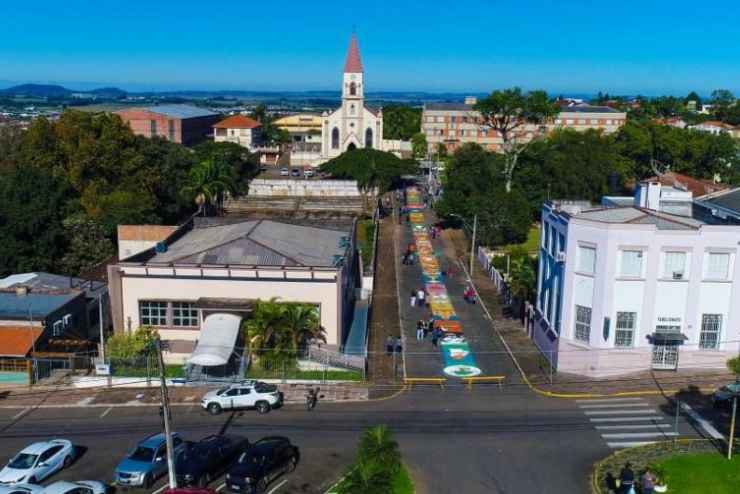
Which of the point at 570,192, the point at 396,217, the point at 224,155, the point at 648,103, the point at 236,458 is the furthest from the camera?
the point at 648,103

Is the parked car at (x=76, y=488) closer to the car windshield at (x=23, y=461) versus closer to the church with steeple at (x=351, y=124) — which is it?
the car windshield at (x=23, y=461)

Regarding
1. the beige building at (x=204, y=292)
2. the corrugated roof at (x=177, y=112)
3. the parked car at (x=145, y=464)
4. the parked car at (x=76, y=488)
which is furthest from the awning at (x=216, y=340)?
the corrugated roof at (x=177, y=112)

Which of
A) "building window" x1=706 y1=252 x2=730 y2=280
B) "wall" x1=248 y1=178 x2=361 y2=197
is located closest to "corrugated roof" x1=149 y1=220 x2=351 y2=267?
"building window" x1=706 y1=252 x2=730 y2=280

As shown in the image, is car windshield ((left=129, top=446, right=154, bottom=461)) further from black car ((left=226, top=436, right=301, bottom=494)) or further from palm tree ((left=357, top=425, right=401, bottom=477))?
palm tree ((left=357, top=425, right=401, bottom=477))

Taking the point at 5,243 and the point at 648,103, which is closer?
the point at 5,243

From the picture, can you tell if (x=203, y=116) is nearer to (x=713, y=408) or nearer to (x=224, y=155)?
(x=224, y=155)

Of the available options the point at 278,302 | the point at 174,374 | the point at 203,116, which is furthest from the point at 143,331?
the point at 203,116
